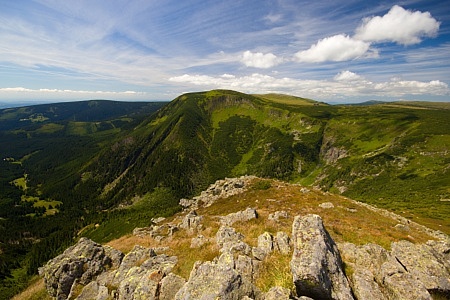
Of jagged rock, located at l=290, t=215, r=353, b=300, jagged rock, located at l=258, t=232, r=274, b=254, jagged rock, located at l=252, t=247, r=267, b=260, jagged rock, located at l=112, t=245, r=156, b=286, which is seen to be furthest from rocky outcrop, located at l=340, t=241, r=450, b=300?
→ jagged rock, located at l=112, t=245, r=156, b=286

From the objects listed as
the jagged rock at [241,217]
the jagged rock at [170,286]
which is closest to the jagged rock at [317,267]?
the jagged rock at [170,286]

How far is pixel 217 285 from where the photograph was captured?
52.9 feet

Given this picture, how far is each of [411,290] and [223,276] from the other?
1437 centimetres

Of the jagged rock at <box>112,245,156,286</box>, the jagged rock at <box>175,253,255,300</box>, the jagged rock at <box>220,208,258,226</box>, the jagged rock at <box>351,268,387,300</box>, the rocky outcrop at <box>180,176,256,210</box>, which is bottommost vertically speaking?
the rocky outcrop at <box>180,176,256,210</box>

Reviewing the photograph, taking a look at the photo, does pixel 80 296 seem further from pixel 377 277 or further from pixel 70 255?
pixel 377 277

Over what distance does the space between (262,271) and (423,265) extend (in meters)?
15.2

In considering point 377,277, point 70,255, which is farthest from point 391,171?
point 70,255

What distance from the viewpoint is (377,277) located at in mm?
20094

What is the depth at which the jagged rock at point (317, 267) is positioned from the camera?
16.2 meters

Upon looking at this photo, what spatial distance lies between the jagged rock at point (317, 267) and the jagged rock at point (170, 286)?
9573 millimetres

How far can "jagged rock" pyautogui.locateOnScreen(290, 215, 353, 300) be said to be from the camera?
16203 mm

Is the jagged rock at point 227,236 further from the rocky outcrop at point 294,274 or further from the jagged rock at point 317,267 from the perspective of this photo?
the jagged rock at point 317,267

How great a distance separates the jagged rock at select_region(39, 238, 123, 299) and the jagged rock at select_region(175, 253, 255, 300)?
59.6 feet

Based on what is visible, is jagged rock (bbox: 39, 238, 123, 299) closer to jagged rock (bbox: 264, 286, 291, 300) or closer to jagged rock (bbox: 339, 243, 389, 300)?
jagged rock (bbox: 264, 286, 291, 300)
